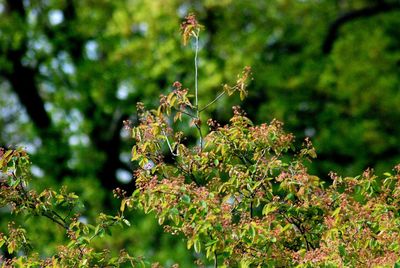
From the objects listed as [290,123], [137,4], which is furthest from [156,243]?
[137,4]

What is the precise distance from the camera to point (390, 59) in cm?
2002

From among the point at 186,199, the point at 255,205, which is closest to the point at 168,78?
the point at 255,205

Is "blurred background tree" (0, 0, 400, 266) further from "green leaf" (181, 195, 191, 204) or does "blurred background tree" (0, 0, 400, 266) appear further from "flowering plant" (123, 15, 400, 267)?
"green leaf" (181, 195, 191, 204)

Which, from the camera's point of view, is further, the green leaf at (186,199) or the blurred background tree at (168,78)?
the blurred background tree at (168,78)

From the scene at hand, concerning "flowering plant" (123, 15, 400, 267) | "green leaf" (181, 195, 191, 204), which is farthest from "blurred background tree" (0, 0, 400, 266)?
"green leaf" (181, 195, 191, 204)

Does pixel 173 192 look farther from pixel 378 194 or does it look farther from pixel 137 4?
pixel 137 4

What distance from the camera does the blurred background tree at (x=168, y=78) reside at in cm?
1891

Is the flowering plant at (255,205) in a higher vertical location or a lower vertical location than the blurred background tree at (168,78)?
lower

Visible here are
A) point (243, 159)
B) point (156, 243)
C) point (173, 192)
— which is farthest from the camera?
point (156, 243)

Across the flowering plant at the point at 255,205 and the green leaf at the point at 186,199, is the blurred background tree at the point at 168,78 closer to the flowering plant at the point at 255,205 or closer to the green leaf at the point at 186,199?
the flowering plant at the point at 255,205

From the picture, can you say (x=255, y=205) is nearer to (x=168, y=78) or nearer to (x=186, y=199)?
(x=186, y=199)

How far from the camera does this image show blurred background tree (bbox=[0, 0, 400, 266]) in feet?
62.0

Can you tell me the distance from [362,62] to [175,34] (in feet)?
11.7

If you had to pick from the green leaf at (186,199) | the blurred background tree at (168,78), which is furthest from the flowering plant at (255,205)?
the blurred background tree at (168,78)
